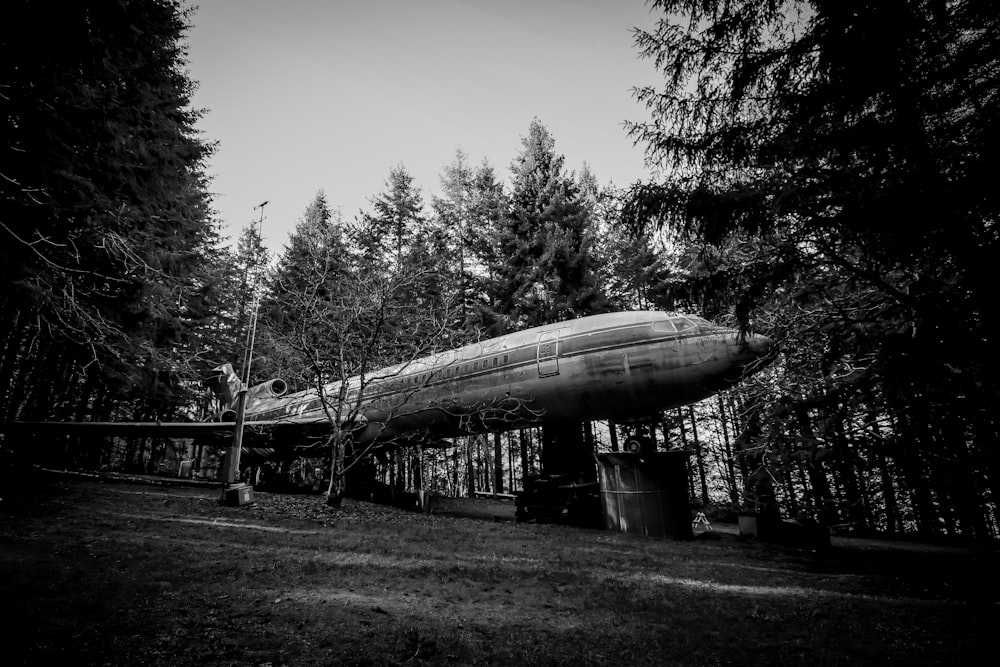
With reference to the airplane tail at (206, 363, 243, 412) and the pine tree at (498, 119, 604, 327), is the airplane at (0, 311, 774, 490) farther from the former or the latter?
the pine tree at (498, 119, 604, 327)

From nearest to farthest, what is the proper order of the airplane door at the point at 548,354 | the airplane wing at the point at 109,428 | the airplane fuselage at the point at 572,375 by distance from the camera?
the airplane fuselage at the point at 572,375
the airplane door at the point at 548,354
the airplane wing at the point at 109,428

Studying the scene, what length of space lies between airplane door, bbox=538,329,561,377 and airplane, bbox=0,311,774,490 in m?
0.02

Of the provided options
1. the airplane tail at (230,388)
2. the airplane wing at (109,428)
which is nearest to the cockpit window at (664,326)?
the airplane tail at (230,388)

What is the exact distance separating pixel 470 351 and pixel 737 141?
8639 mm

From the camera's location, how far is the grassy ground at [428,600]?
290 centimetres

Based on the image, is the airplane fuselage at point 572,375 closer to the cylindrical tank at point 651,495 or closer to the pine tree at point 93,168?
the cylindrical tank at point 651,495

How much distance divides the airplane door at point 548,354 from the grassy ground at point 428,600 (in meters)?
4.22

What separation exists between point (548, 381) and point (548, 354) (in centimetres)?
66

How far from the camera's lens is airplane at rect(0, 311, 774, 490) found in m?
9.52

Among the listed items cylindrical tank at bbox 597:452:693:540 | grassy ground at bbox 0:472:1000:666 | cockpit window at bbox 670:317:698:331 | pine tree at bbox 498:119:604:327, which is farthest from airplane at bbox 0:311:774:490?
pine tree at bbox 498:119:604:327

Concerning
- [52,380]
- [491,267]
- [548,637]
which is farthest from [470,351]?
[52,380]

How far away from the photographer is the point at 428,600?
163 inches

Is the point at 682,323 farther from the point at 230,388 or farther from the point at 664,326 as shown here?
the point at 230,388

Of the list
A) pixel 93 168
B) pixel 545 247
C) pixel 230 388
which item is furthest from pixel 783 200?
pixel 230 388
